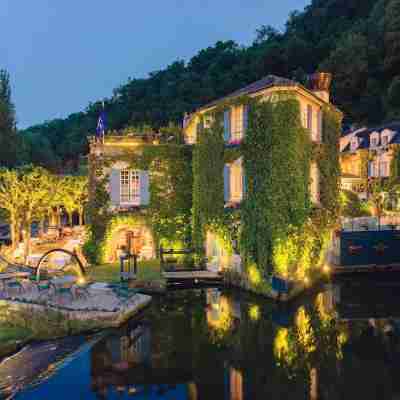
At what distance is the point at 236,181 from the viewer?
2009cm

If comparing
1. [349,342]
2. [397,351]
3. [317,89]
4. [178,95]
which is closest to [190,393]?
[349,342]

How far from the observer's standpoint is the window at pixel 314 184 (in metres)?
20.2

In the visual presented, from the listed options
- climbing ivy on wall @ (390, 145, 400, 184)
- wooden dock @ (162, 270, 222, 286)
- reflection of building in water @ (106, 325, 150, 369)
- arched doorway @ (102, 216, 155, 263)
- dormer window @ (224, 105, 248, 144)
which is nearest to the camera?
reflection of building in water @ (106, 325, 150, 369)

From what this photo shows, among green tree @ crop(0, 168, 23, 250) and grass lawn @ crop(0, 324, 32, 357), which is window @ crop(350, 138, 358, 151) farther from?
grass lawn @ crop(0, 324, 32, 357)

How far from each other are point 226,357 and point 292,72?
204 ft

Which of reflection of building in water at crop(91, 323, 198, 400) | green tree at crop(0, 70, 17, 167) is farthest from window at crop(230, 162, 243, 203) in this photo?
green tree at crop(0, 70, 17, 167)

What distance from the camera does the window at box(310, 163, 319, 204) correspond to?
2023cm

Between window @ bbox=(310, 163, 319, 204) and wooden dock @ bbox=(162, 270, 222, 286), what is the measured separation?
6692 millimetres

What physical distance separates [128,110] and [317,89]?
160 feet

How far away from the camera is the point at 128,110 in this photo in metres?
65.9

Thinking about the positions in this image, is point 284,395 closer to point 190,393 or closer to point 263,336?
point 190,393

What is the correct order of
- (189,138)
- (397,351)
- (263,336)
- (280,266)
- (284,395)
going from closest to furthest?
(284,395)
(397,351)
(263,336)
(280,266)
(189,138)

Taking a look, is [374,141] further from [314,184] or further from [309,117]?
[309,117]

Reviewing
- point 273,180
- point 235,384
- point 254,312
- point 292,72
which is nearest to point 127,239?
point 254,312
